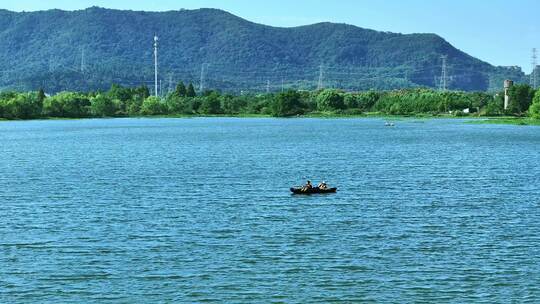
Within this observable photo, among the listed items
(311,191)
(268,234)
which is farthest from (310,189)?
(268,234)

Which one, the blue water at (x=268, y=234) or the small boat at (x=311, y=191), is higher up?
the small boat at (x=311, y=191)

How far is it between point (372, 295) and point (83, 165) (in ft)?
223

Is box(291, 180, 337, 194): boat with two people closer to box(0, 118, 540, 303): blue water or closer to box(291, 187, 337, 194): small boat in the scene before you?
box(291, 187, 337, 194): small boat

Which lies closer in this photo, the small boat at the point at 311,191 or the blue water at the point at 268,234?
the blue water at the point at 268,234

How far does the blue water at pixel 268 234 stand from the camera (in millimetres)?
37406

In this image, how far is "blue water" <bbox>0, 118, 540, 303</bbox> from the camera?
37.4m

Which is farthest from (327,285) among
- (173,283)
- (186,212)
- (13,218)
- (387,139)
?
(387,139)

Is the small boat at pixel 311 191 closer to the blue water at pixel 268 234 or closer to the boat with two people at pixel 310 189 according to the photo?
the boat with two people at pixel 310 189

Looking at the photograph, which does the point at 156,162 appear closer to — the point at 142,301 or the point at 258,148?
the point at 258,148

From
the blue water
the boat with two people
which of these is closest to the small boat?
the boat with two people

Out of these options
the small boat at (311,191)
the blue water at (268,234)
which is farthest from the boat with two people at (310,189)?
the blue water at (268,234)

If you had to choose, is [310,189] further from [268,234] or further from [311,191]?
[268,234]

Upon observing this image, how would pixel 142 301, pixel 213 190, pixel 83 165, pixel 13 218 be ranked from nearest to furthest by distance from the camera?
pixel 142 301 → pixel 13 218 → pixel 213 190 → pixel 83 165

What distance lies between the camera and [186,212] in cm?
5784
